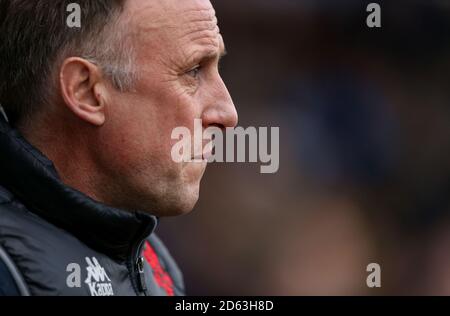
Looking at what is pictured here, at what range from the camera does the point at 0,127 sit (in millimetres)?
2332

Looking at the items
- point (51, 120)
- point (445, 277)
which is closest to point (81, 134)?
point (51, 120)

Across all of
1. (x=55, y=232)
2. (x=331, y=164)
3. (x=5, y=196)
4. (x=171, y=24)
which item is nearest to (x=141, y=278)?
(x=55, y=232)

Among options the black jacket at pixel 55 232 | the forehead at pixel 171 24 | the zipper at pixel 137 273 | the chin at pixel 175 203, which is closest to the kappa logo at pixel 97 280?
the black jacket at pixel 55 232

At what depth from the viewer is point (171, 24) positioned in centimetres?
245

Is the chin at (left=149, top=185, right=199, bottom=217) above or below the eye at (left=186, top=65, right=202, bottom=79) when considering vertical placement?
below

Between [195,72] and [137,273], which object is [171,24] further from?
[137,273]

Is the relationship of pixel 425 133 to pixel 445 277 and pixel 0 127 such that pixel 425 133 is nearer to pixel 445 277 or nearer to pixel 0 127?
pixel 445 277

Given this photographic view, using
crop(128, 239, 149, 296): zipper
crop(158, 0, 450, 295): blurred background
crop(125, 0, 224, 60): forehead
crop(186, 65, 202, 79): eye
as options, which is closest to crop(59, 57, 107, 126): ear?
crop(125, 0, 224, 60): forehead

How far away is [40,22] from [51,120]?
0.26 metres

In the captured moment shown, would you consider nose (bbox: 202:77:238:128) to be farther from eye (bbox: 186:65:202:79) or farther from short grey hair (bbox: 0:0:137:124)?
short grey hair (bbox: 0:0:137:124)

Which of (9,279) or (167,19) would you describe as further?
(167,19)

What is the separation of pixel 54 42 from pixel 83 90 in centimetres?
15

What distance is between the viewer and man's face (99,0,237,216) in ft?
7.92

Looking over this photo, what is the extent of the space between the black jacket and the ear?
0.17 m
